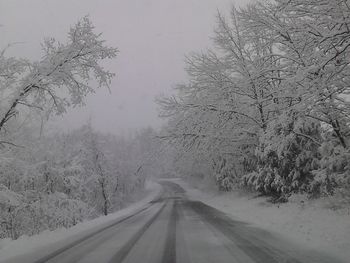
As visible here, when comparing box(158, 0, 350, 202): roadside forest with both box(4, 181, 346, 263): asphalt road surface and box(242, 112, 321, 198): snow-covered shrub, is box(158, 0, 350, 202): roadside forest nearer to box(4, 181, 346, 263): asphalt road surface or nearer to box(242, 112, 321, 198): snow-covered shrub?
box(242, 112, 321, 198): snow-covered shrub

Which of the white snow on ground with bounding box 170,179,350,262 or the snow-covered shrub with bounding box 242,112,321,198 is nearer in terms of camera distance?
the white snow on ground with bounding box 170,179,350,262

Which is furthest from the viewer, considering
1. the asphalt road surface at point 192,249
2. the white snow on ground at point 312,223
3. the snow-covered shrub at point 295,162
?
the snow-covered shrub at point 295,162

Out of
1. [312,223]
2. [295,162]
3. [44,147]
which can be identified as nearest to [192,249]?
[312,223]

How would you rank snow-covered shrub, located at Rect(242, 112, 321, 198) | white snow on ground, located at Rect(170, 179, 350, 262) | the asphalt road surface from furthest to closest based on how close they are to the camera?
1. snow-covered shrub, located at Rect(242, 112, 321, 198)
2. white snow on ground, located at Rect(170, 179, 350, 262)
3. the asphalt road surface

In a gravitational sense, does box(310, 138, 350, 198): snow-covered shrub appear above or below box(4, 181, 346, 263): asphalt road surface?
above

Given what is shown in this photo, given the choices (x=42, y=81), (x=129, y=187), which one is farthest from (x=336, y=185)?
(x=129, y=187)

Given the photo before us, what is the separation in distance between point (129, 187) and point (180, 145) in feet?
174

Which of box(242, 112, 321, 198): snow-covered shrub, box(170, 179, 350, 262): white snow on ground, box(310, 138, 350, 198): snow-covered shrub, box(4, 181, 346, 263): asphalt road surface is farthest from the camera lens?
box(242, 112, 321, 198): snow-covered shrub

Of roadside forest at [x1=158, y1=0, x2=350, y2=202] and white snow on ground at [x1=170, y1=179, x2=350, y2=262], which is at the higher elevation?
roadside forest at [x1=158, y1=0, x2=350, y2=202]

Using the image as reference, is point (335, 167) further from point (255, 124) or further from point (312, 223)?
point (255, 124)

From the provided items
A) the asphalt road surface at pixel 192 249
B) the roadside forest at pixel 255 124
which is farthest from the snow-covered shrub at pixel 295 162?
the asphalt road surface at pixel 192 249

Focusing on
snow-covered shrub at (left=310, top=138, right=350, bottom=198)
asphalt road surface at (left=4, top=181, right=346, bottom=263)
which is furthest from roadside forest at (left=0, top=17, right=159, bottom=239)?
snow-covered shrub at (left=310, top=138, right=350, bottom=198)

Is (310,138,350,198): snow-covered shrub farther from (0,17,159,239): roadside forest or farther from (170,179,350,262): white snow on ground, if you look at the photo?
(0,17,159,239): roadside forest

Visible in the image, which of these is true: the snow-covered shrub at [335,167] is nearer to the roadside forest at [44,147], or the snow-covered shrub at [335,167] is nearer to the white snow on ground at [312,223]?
the white snow on ground at [312,223]
